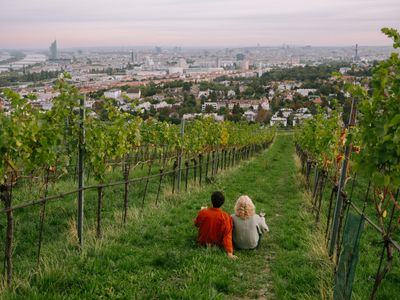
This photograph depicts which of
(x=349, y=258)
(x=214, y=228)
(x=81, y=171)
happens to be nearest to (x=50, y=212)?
(x=81, y=171)

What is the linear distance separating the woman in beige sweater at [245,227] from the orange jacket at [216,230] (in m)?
0.23

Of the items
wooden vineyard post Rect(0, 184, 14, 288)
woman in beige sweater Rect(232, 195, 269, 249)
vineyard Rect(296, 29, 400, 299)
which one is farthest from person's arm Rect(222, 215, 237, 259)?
wooden vineyard post Rect(0, 184, 14, 288)

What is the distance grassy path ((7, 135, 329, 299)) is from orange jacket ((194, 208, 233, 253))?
0.61 feet

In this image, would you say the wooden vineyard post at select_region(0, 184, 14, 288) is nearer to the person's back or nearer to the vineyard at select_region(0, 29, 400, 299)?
the vineyard at select_region(0, 29, 400, 299)

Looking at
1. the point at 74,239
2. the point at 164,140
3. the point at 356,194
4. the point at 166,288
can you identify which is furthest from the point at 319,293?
the point at 356,194

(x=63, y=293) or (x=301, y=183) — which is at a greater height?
(x=63, y=293)

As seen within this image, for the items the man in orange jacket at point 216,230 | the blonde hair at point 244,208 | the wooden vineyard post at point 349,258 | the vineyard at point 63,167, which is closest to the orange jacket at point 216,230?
the man in orange jacket at point 216,230

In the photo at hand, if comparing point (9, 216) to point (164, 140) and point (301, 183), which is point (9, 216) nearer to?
point (164, 140)

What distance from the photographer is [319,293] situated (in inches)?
197

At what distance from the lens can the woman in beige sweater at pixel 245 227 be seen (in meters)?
6.84

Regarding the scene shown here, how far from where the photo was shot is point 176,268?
220 inches

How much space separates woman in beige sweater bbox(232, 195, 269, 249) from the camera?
6836 mm

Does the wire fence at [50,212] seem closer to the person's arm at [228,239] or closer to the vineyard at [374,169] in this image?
the person's arm at [228,239]

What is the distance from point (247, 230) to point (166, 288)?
7.46 feet
